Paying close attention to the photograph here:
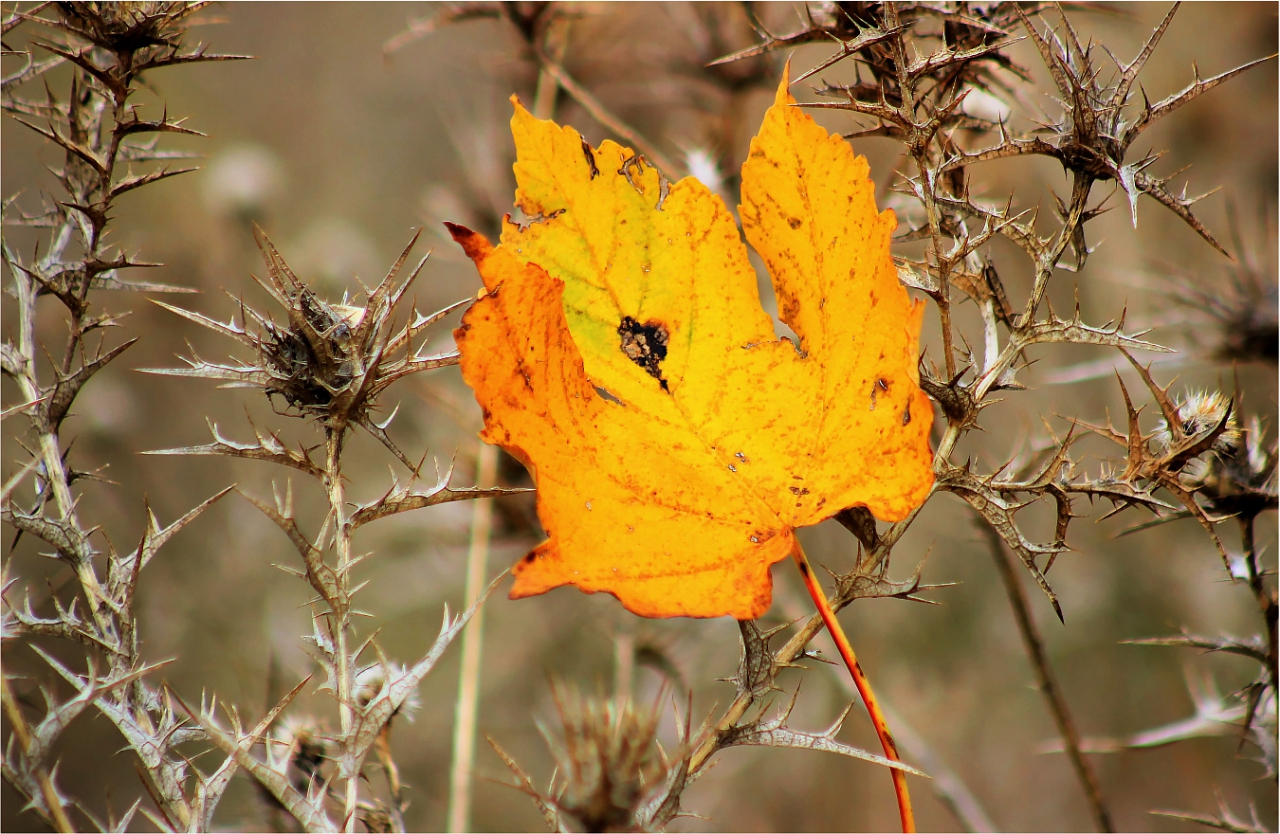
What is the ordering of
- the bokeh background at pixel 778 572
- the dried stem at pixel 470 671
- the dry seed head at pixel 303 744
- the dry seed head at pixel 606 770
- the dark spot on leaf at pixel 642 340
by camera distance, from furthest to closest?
the bokeh background at pixel 778 572 → the dried stem at pixel 470 671 → the dry seed head at pixel 303 744 → the dark spot on leaf at pixel 642 340 → the dry seed head at pixel 606 770

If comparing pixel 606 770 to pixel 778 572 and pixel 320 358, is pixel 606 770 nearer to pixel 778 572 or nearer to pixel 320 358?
pixel 320 358

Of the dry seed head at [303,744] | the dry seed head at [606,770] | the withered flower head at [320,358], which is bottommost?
the dry seed head at [303,744]

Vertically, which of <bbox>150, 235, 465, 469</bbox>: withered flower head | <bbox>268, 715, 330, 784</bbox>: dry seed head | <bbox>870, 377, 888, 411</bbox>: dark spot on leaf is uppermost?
<bbox>870, 377, 888, 411</bbox>: dark spot on leaf

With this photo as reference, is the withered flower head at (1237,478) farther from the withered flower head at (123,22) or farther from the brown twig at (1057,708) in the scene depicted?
the withered flower head at (123,22)

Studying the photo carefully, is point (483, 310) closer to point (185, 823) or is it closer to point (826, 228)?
point (826, 228)

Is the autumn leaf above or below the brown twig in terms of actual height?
above

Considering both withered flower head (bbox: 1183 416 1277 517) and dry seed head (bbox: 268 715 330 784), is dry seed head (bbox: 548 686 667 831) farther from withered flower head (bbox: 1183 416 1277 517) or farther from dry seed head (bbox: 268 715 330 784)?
withered flower head (bbox: 1183 416 1277 517)

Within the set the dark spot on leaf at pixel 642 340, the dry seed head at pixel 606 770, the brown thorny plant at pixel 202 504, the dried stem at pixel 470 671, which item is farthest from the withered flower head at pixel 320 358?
the dried stem at pixel 470 671

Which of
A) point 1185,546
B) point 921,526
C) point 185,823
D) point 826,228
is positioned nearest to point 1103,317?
point 1185,546

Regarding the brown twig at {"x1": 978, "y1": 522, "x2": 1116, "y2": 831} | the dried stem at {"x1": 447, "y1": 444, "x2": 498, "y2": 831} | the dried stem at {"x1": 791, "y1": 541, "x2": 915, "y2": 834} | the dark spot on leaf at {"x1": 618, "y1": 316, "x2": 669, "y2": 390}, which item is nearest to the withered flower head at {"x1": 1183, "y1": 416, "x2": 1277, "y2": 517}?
the brown twig at {"x1": 978, "y1": 522, "x2": 1116, "y2": 831}
